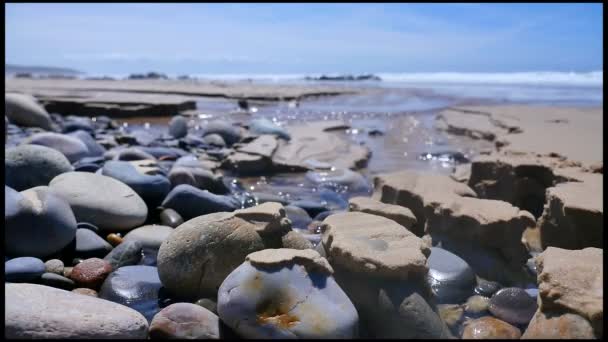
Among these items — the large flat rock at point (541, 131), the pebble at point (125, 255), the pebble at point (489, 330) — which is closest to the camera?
the pebble at point (489, 330)

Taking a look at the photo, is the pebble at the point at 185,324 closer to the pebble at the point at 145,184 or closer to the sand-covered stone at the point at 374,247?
the sand-covered stone at the point at 374,247

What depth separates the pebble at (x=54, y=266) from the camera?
2641mm

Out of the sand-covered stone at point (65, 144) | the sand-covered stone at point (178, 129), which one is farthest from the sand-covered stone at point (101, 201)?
the sand-covered stone at point (178, 129)

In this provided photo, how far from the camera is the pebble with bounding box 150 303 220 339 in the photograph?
1980mm

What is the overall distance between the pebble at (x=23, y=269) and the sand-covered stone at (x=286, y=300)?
1.05m

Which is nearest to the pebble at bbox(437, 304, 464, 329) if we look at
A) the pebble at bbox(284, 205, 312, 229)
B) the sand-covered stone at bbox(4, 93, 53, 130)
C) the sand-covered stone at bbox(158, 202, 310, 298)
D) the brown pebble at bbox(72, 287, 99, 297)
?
the sand-covered stone at bbox(158, 202, 310, 298)

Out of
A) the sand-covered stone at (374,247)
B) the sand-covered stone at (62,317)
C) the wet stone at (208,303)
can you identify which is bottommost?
the wet stone at (208,303)

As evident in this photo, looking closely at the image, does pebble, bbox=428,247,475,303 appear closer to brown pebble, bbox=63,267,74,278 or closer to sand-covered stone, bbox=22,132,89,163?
brown pebble, bbox=63,267,74,278

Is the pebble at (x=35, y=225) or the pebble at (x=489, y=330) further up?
the pebble at (x=35, y=225)

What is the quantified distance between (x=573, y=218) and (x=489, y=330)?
1324 millimetres

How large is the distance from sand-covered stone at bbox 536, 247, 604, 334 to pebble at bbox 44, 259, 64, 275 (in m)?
2.22

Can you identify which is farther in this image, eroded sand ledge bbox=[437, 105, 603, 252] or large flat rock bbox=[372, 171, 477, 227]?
large flat rock bbox=[372, 171, 477, 227]

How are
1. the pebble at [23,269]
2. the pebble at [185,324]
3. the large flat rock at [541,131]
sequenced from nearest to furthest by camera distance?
1. the pebble at [185,324]
2. the pebble at [23,269]
3. the large flat rock at [541,131]

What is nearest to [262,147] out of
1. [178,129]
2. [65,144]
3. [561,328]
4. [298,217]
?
[65,144]
